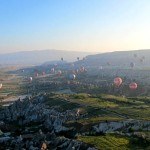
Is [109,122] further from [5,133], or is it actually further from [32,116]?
[32,116]

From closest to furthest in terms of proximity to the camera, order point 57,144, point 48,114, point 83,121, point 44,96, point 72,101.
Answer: point 57,144, point 83,121, point 48,114, point 72,101, point 44,96

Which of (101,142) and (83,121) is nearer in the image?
(101,142)

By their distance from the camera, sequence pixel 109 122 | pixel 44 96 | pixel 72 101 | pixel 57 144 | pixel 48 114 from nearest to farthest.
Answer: pixel 57 144
pixel 109 122
pixel 48 114
pixel 72 101
pixel 44 96

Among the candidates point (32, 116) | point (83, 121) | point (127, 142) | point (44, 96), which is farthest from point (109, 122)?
point (44, 96)

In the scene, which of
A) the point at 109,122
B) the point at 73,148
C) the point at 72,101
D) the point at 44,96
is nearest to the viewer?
the point at 73,148

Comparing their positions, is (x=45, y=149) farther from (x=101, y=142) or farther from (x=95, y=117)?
(x=95, y=117)

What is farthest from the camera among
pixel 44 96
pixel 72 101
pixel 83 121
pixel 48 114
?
pixel 44 96

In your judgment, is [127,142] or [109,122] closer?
[127,142]

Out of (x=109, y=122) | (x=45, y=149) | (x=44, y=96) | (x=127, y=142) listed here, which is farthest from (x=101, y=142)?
(x=44, y=96)

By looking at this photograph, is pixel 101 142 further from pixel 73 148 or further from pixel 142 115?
pixel 142 115
